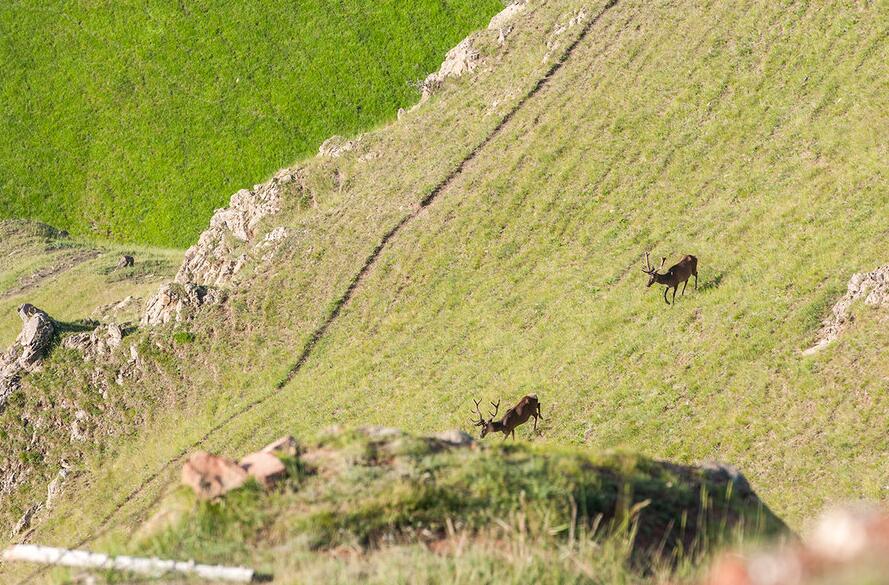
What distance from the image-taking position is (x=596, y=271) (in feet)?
114

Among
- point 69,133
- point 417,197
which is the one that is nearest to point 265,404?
point 417,197

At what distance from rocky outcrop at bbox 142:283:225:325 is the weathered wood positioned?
1298 inches

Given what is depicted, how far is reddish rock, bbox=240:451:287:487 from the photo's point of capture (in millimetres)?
11898

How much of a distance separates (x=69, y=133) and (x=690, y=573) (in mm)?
71240

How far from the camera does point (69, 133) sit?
71.8 metres

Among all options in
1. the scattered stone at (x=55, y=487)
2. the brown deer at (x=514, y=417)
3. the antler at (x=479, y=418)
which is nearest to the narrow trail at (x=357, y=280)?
the scattered stone at (x=55, y=487)

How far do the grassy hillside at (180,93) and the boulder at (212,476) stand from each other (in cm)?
5519

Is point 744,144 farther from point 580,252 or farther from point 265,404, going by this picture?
point 265,404

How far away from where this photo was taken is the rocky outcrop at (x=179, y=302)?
43.3 m

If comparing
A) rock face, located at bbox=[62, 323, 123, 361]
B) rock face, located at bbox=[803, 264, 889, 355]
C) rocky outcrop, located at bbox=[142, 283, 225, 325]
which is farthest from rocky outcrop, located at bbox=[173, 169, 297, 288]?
rock face, located at bbox=[803, 264, 889, 355]

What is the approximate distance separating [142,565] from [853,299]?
70.8 ft

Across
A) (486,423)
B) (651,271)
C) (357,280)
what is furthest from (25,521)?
(651,271)

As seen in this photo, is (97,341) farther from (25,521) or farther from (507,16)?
(507,16)

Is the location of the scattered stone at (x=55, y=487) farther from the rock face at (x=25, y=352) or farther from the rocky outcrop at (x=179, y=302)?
the rocky outcrop at (x=179, y=302)
